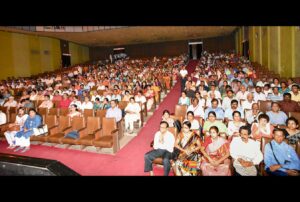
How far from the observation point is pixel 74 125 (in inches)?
211

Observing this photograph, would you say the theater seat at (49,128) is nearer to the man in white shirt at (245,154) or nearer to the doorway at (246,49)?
the man in white shirt at (245,154)

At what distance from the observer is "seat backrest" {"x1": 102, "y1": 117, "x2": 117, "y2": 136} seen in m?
4.94

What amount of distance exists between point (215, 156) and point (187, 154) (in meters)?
0.43

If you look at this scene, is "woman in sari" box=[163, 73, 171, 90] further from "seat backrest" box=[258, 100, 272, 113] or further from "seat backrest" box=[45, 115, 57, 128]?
"seat backrest" box=[45, 115, 57, 128]

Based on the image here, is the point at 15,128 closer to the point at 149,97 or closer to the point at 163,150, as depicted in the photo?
the point at 149,97

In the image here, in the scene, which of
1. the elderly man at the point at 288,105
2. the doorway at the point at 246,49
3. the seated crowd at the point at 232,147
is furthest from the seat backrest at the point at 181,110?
the doorway at the point at 246,49

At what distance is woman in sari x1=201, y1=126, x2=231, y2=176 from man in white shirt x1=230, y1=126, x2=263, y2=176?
12 centimetres

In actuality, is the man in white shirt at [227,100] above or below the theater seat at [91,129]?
above

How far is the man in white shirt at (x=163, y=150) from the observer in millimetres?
3602

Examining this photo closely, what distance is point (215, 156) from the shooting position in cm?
348

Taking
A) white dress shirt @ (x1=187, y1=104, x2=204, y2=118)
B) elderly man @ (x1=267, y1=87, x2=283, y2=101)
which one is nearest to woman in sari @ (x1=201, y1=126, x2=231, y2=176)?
white dress shirt @ (x1=187, y1=104, x2=204, y2=118)
